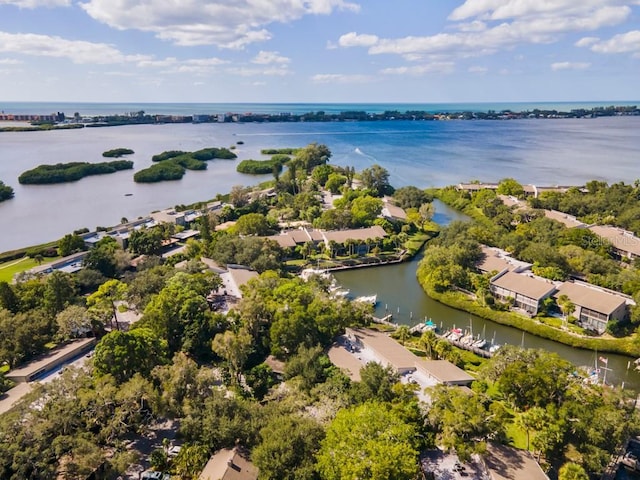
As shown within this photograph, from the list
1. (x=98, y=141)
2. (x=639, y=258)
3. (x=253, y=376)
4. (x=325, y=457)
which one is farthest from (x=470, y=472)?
(x=98, y=141)

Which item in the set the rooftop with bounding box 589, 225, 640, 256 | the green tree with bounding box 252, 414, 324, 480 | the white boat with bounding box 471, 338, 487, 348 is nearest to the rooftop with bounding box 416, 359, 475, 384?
the white boat with bounding box 471, 338, 487, 348

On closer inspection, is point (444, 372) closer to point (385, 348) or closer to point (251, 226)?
point (385, 348)

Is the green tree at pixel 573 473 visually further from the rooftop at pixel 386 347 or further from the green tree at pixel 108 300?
the green tree at pixel 108 300

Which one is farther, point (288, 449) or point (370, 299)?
point (370, 299)

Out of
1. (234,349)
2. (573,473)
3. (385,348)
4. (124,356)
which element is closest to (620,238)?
(385,348)

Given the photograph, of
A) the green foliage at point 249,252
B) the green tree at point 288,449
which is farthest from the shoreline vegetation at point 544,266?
the green tree at point 288,449

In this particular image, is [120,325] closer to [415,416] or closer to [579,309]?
[415,416]
